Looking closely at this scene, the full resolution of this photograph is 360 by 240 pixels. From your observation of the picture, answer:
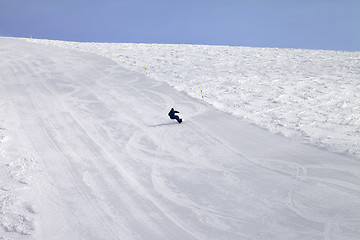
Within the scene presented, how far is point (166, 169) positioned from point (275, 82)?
52.1 feet

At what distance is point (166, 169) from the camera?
10617mm

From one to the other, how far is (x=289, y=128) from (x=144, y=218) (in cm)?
920

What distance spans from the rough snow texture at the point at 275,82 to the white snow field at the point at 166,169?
0.20 meters

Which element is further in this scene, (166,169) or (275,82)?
(275,82)

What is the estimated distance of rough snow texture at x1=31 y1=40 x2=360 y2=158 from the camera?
14453 millimetres

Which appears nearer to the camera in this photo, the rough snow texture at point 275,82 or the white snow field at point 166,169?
the white snow field at point 166,169

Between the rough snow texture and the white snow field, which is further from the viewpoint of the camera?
the rough snow texture

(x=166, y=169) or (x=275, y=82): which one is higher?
(x=275, y=82)

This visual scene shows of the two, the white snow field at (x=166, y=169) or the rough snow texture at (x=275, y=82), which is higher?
the rough snow texture at (x=275, y=82)

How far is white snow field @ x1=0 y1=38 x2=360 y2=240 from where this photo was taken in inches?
302

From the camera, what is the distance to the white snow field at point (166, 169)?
766cm

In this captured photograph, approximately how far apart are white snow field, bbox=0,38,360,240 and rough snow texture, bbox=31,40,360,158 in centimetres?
20

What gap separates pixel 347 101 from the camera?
18297 millimetres

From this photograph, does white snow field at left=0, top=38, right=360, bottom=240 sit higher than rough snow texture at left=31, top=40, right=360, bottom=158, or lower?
lower
